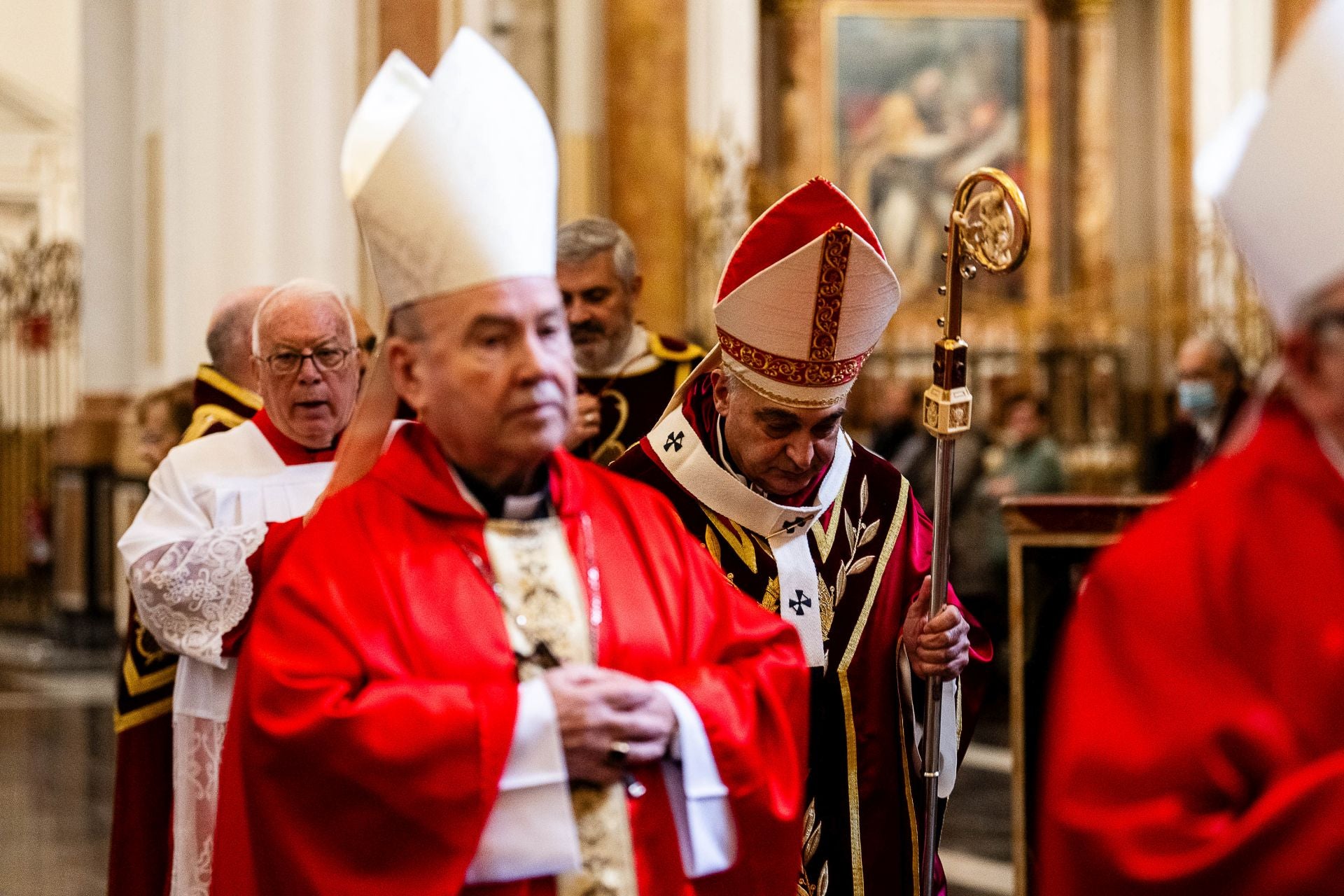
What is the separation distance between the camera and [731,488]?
325 centimetres

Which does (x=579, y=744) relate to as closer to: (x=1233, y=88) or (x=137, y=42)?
(x=137, y=42)

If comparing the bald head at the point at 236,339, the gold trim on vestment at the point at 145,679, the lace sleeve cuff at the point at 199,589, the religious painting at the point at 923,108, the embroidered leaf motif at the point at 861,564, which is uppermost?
the religious painting at the point at 923,108

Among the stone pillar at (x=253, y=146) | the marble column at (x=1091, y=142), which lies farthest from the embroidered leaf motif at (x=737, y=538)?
the marble column at (x=1091, y=142)

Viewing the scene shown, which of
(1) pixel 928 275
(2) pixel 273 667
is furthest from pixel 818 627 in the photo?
(1) pixel 928 275

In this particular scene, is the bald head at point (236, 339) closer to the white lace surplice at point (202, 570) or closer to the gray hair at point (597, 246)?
the white lace surplice at point (202, 570)

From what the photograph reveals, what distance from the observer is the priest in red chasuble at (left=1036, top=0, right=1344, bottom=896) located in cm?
198

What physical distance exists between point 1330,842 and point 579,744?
916mm

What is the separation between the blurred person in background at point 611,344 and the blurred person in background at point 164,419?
2.21 meters

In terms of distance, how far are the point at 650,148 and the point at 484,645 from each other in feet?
28.9

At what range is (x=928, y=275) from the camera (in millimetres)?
16641

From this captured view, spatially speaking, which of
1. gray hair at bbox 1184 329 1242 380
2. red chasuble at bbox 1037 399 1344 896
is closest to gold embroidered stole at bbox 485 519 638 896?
red chasuble at bbox 1037 399 1344 896

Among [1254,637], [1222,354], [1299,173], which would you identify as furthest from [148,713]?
[1222,354]

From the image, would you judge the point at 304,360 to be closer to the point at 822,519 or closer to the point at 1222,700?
the point at 822,519

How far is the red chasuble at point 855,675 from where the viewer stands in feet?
10.7
